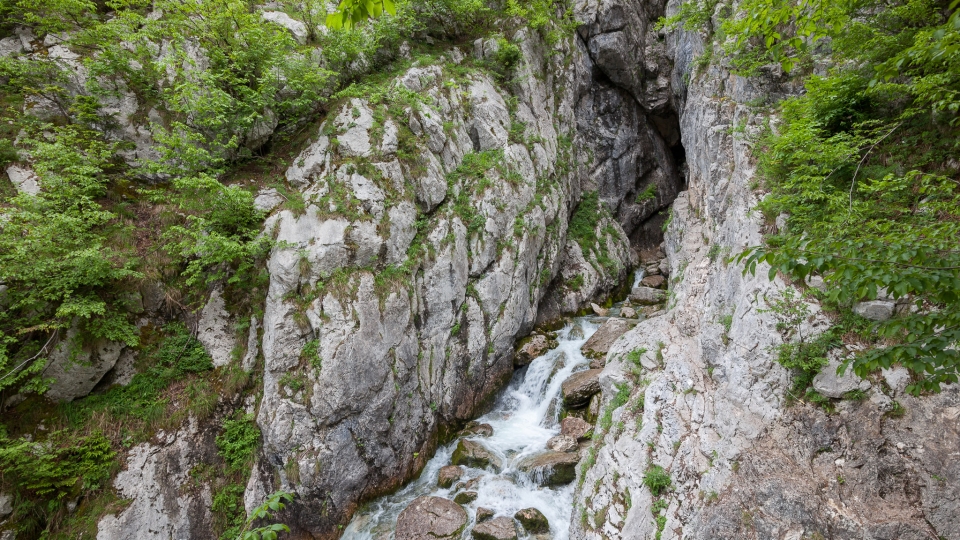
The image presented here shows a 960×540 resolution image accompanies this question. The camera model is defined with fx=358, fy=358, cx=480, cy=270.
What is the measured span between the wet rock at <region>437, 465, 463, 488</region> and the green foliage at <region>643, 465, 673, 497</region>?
489cm

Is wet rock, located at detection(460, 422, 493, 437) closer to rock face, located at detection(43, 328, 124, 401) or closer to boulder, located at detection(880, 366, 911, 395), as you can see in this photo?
boulder, located at detection(880, 366, 911, 395)

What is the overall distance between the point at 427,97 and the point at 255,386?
10.6 m

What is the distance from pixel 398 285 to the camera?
10.1 meters

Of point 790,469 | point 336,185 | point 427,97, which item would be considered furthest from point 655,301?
point 336,185

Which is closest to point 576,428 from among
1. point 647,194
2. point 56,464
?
point 56,464

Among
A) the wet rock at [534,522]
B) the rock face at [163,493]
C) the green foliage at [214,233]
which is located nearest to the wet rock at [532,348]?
the wet rock at [534,522]

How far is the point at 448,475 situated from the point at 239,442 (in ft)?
16.8

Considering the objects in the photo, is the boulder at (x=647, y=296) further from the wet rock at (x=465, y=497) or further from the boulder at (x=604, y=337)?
the wet rock at (x=465, y=497)

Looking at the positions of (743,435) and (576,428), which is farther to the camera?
(576,428)

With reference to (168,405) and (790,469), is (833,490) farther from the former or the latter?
(168,405)

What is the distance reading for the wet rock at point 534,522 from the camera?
7.96 m

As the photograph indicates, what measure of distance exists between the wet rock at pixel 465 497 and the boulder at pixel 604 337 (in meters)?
5.96

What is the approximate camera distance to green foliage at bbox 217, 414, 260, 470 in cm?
834

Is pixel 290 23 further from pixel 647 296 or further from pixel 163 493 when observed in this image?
pixel 647 296
